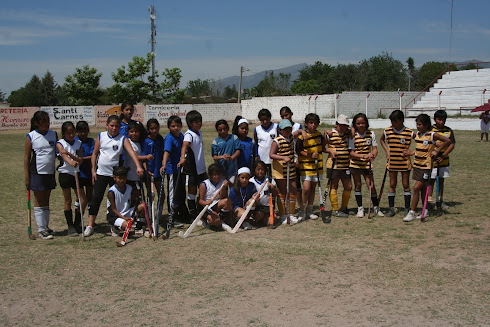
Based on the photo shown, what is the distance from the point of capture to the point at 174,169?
8.16m

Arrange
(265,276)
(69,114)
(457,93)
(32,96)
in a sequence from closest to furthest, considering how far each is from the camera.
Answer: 1. (265,276)
2. (69,114)
3. (457,93)
4. (32,96)

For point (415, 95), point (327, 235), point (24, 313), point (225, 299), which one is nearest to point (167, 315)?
point (225, 299)

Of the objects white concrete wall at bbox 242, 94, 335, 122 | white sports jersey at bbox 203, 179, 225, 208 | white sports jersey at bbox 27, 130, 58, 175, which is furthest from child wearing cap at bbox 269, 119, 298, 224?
white concrete wall at bbox 242, 94, 335, 122

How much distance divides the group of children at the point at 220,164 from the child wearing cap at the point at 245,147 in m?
0.02

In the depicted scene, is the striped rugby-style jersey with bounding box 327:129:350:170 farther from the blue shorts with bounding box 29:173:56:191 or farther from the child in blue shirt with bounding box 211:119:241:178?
the blue shorts with bounding box 29:173:56:191

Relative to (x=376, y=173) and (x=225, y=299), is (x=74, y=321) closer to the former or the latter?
(x=225, y=299)

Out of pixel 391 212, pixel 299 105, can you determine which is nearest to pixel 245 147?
pixel 391 212

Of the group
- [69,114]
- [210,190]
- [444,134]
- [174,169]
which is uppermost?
[69,114]

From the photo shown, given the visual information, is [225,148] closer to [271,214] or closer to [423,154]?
[271,214]

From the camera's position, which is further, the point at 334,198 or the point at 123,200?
the point at 334,198

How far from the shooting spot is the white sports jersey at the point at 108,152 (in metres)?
7.68

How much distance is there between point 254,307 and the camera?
4.81 metres

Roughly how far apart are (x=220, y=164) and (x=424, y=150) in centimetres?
345

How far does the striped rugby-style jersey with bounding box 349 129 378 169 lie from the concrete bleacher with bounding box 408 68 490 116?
31938 mm
